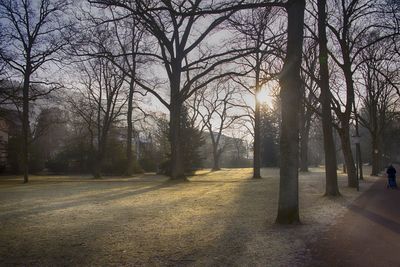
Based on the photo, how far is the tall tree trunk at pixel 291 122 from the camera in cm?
1127

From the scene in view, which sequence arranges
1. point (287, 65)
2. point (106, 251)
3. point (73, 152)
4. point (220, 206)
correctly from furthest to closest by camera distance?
1. point (73, 152)
2. point (220, 206)
3. point (287, 65)
4. point (106, 251)

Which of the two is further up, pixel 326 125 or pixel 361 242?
pixel 326 125

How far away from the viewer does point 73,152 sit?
60375mm

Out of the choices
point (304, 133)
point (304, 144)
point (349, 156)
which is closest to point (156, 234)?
point (349, 156)

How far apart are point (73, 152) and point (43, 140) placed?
1680 cm

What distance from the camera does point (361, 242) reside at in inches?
356

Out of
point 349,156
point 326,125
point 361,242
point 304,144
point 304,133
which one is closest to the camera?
point 361,242

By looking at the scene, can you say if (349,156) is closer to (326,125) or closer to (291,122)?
(326,125)

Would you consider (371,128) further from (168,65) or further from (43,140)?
(43,140)

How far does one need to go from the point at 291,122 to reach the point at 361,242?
361 cm

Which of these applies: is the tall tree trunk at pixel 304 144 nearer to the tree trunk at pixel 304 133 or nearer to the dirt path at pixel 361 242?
the tree trunk at pixel 304 133

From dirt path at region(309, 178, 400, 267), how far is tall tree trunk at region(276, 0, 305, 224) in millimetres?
1258

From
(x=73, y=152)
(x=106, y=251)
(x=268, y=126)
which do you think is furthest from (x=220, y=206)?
(x=268, y=126)

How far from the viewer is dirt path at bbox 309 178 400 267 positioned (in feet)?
24.7
